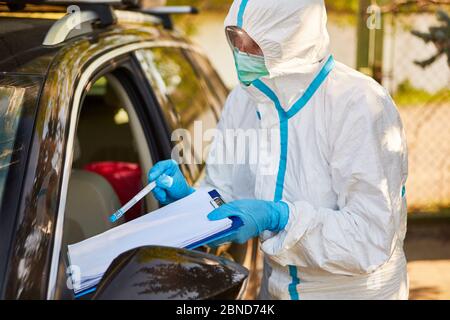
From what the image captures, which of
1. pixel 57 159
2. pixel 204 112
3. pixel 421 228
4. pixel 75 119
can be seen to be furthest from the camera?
pixel 421 228

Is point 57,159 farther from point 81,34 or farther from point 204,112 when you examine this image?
point 204,112

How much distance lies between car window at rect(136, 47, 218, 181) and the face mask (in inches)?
29.4

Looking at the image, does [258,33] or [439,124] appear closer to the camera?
[258,33]

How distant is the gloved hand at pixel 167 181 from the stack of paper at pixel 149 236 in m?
0.22

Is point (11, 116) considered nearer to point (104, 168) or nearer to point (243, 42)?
point (243, 42)

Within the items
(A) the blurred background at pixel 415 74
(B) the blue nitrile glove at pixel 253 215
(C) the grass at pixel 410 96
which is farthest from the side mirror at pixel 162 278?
(C) the grass at pixel 410 96

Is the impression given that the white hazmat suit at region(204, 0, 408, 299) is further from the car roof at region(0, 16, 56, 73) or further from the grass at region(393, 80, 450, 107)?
the grass at region(393, 80, 450, 107)

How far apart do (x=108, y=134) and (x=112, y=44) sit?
4.82ft

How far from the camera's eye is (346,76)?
95.0 inches

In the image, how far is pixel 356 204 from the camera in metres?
2.31

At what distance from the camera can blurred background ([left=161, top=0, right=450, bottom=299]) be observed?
17.1 ft

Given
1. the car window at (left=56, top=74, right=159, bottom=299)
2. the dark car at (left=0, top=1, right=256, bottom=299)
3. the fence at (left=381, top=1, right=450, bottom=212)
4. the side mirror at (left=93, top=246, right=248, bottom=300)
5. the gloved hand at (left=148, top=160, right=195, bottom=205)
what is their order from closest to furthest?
the side mirror at (left=93, top=246, right=248, bottom=300) < the dark car at (left=0, top=1, right=256, bottom=299) < the gloved hand at (left=148, top=160, right=195, bottom=205) < the car window at (left=56, top=74, right=159, bottom=299) < the fence at (left=381, top=1, right=450, bottom=212)

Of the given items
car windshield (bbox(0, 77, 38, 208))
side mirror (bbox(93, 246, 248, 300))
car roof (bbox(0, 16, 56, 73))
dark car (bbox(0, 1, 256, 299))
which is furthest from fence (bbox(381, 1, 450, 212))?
side mirror (bbox(93, 246, 248, 300))
